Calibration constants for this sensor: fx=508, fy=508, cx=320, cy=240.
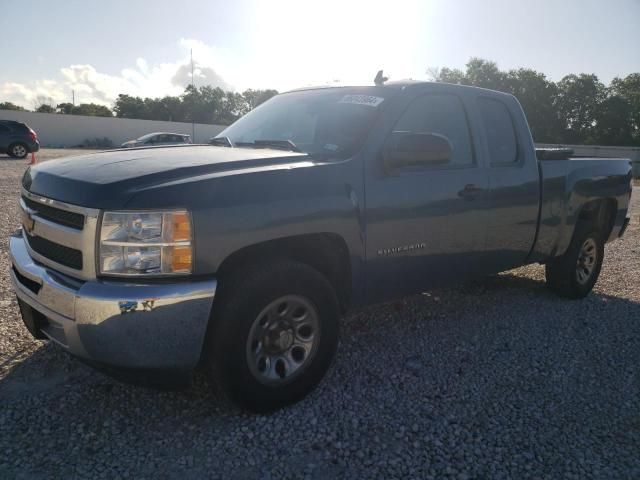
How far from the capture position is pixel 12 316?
3.97m

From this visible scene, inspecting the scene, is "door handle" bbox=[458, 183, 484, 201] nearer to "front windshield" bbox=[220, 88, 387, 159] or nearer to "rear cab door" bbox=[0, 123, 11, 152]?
"front windshield" bbox=[220, 88, 387, 159]

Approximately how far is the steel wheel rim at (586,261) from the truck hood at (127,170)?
355 centimetres

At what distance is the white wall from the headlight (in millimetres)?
41701

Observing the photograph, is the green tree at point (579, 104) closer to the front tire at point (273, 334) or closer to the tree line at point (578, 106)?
the tree line at point (578, 106)

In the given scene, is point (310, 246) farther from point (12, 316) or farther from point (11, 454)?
point (12, 316)

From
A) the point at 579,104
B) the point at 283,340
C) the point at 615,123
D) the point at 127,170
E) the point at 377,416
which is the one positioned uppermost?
the point at 579,104

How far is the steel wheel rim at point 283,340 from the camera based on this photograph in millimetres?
2719

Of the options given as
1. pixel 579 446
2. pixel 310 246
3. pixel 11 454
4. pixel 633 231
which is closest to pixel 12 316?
pixel 11 454

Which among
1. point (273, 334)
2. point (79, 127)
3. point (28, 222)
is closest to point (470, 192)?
point (273, 334)

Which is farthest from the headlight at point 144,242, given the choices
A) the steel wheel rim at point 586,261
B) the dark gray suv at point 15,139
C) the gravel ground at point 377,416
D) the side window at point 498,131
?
the dark gray suv at point 15,139

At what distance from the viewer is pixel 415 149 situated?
310 centimetres

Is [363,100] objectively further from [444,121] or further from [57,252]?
[57,252]

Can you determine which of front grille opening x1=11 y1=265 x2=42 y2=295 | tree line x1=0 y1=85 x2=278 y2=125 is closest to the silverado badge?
front grille opening x1=11 y1=265 x2=42 y2=295

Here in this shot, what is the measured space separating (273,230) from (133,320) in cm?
80
